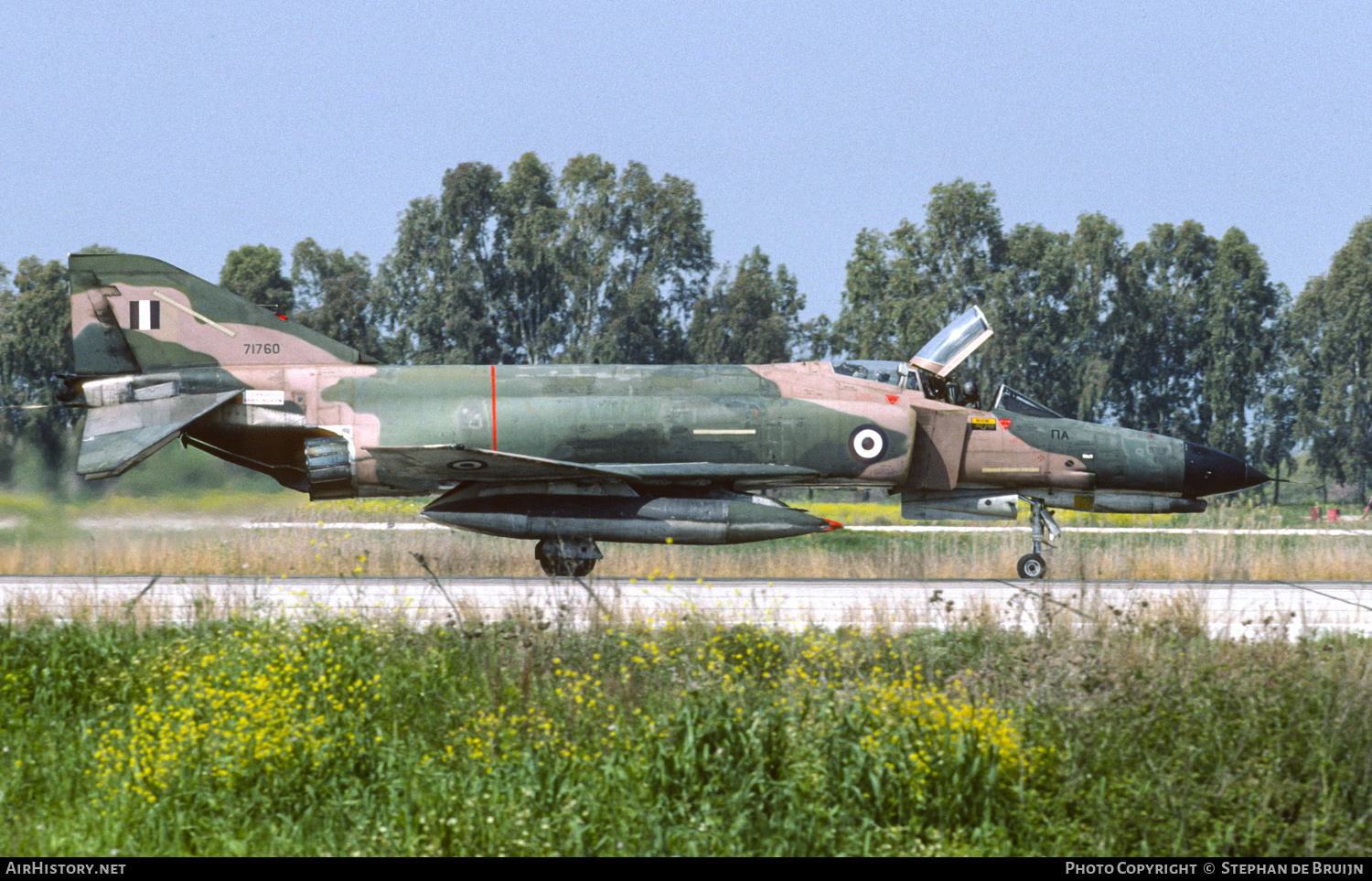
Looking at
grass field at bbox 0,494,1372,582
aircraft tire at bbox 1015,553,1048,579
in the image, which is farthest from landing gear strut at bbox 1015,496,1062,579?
grass field at bbox 0,494,1372,582

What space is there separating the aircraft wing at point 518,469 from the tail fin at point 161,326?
1.98 meters

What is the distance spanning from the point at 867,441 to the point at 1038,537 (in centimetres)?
265

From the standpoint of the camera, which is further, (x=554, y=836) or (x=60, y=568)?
(x=60, y=568)

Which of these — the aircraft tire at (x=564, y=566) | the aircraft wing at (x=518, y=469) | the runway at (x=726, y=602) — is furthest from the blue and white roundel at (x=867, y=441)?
the aircraft tire at (x=564, y=566)

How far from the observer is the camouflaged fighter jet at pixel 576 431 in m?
13.6

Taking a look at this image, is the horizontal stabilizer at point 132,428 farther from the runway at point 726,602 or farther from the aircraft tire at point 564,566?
the aircraft tire at point 564,566

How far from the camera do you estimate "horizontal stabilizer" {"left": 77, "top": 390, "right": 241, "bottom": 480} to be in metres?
13.1

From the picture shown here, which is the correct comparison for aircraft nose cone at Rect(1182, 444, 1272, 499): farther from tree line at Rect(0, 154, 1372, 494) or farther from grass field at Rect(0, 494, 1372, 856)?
tree line at Rect(0, 154, 1372, 494)

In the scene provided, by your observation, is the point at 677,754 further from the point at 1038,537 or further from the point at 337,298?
the point at 337,298

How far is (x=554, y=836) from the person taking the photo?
523cm

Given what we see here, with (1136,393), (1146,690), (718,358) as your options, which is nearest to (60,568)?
(1146,690)

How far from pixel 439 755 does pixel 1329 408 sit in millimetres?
55516

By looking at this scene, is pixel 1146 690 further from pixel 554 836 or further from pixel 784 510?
pixel 784 510

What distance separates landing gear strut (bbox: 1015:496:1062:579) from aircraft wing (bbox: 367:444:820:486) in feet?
9.92
